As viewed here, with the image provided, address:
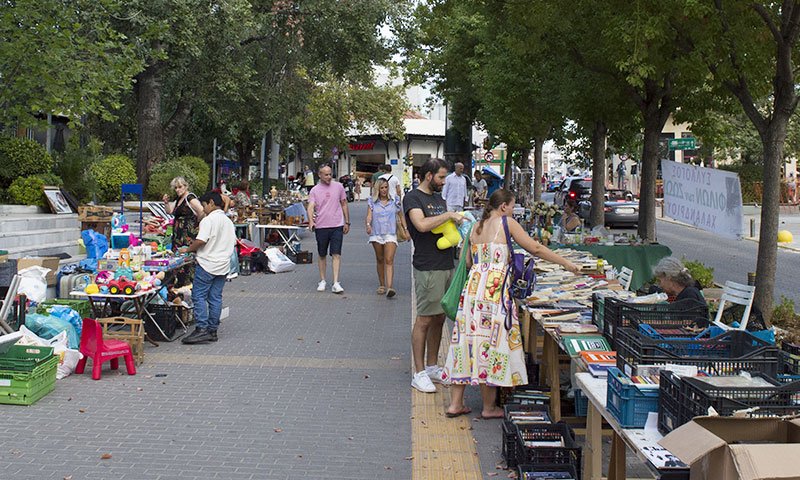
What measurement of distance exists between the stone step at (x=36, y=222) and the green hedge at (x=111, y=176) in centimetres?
331

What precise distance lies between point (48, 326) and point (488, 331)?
4.42 meters

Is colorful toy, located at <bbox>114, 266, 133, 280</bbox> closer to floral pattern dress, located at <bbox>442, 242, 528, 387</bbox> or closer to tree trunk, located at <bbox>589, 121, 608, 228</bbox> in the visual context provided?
floral pattern dress, located at <bbox>442, 242, 528, 387</bbox>

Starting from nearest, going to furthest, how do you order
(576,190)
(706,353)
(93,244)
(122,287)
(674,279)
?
(706,353) < (674,279) < (122,287) < (93,244) < (576,190)

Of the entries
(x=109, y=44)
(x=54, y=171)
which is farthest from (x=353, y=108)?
(x=109, y=44)

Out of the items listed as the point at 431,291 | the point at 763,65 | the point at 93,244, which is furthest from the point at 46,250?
the point at 763,65

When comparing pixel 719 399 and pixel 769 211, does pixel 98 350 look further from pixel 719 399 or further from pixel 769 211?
pixel 769 211

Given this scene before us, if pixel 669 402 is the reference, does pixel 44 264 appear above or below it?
below

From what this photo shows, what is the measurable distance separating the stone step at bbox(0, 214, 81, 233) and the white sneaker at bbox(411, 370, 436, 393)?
29.4 ft

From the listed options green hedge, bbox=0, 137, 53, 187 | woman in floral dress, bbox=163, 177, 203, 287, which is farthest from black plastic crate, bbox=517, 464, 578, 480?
green hedge, bbox=0, 137, 53, 187

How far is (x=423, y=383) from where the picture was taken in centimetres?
794

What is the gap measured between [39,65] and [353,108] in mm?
41354

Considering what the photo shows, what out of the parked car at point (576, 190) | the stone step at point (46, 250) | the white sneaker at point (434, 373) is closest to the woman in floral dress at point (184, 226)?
the stone step at point (46, 250)

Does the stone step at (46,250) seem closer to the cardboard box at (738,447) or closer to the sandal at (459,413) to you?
the sandal at (459,413)

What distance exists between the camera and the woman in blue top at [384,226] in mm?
13227
